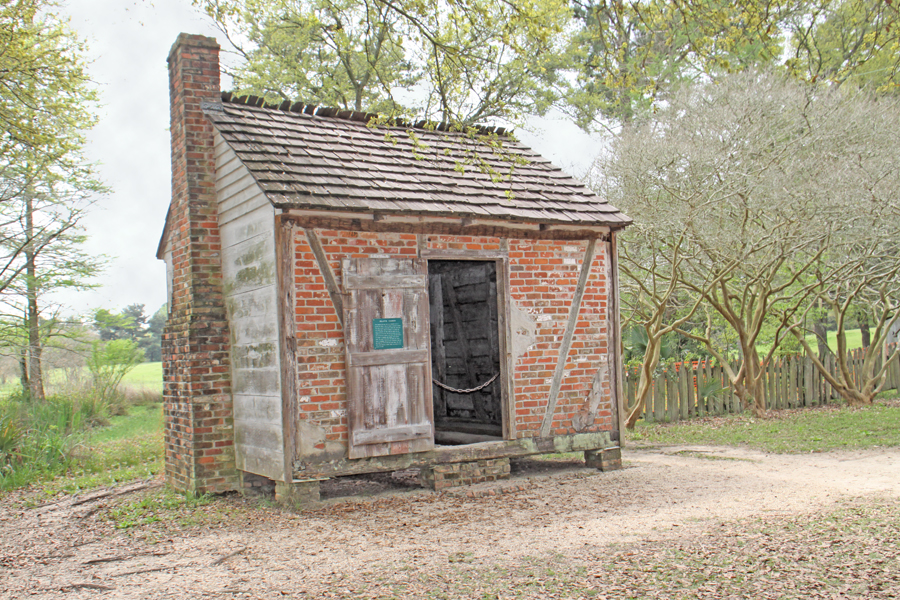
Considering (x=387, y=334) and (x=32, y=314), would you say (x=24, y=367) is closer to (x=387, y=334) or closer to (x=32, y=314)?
(x=32, y=314)

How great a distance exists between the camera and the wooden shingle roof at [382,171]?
796cm

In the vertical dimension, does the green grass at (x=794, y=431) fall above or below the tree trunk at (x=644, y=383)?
below

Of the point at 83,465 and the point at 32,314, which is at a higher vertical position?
the point at 32,314

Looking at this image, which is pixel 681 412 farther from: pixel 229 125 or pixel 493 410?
pixel 229 125

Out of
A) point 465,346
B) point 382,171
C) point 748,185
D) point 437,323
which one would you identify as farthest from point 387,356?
point 748,185

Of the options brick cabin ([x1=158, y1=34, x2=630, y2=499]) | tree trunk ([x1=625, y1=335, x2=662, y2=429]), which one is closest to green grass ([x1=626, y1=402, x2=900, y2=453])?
tree trunk ([x1=625, y1=335, x2=662, y2=429])

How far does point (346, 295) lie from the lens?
7.94m

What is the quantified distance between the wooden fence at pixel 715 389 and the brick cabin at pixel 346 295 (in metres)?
5.51

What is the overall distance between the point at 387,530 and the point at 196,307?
142 inches

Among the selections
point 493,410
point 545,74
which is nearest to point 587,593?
point 493,410

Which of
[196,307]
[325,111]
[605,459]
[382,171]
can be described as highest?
[325,111]

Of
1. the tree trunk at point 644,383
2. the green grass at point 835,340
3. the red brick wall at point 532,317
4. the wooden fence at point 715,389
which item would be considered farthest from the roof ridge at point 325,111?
the green grass at point 835,340

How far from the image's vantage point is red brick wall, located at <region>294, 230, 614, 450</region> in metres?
7.74

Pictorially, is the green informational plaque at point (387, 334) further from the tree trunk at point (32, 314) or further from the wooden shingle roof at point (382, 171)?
the tree trunk at point (32, 314)
